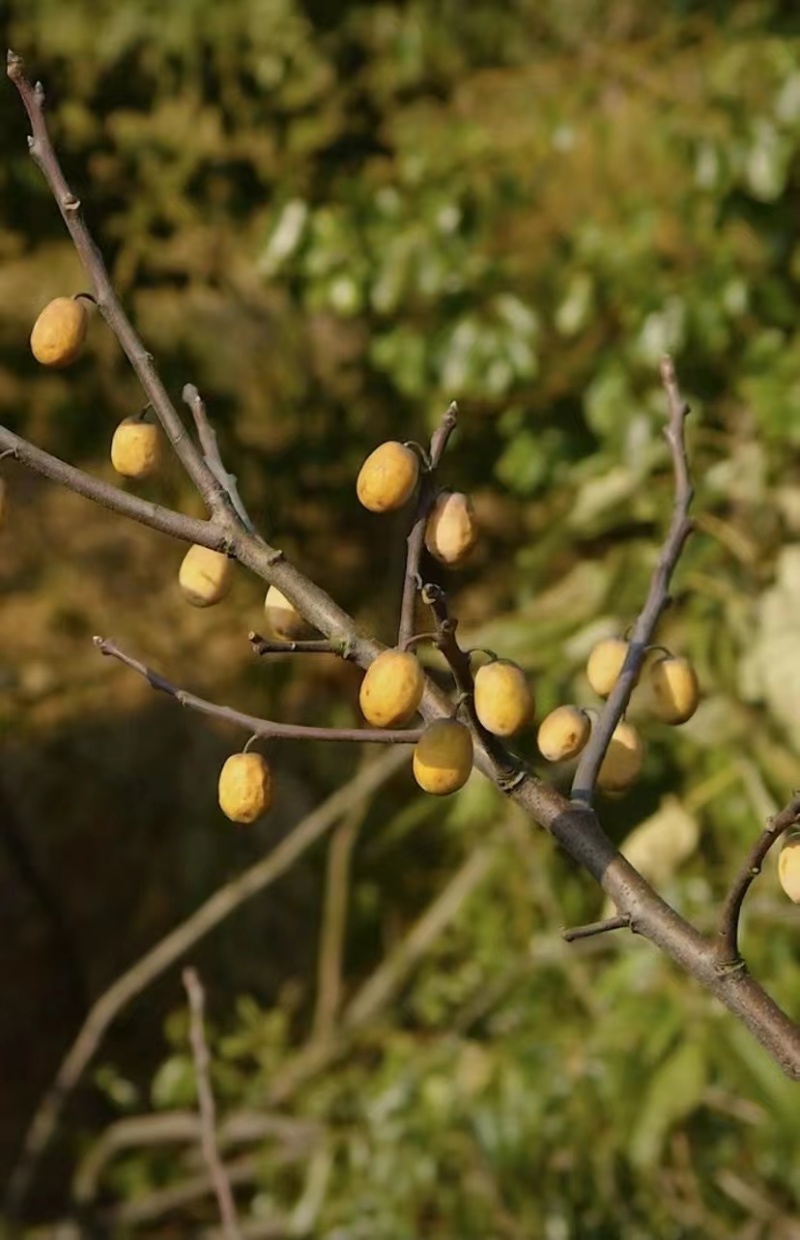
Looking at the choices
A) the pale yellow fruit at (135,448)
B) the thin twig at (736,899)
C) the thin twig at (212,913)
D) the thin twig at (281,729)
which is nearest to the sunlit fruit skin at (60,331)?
the pale yellow fruit at (135,448)

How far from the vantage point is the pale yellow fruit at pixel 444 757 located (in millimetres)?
662

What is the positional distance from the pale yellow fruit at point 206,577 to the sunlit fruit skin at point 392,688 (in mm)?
155

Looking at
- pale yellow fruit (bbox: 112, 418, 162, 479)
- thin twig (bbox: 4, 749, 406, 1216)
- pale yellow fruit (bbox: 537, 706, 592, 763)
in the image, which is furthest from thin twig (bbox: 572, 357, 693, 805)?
thin twig (bbox: 4, 749, 406, 1216)

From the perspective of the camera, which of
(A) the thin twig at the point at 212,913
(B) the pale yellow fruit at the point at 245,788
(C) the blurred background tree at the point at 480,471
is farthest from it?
(A) the thin twig at the point at 212,913

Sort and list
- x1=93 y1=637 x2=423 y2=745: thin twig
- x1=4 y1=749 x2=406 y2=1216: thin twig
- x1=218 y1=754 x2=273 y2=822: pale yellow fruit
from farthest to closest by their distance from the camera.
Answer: x1=4 y1=749 x2=406 y2=1216: thin twig
x1=218 y1=754 x2=273 y2=822: pale yellow fruit
x1=93 y1=637 x2=423 y2=745: thin twig

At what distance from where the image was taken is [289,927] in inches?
139

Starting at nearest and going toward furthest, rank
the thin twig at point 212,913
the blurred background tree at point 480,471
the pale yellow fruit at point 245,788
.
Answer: the pale yellow fruit at point 245,788, the blurred background tree at point 480,471, the thin twig at point 212,913

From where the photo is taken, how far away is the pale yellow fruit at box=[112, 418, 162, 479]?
795 mm

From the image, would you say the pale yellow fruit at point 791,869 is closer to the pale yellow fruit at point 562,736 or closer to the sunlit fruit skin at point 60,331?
the pale yellow fruit at point 562,736

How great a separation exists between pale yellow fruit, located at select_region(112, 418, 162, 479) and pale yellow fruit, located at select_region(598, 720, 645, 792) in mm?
249

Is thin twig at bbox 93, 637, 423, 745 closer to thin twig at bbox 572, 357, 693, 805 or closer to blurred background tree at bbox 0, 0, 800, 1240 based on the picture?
thin twig at bbox 572, 357, 693, 805

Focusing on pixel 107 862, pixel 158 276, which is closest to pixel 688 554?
pixel 158 276

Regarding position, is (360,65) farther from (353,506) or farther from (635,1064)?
(635,1064)

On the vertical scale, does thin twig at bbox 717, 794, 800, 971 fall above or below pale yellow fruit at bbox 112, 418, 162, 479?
below
